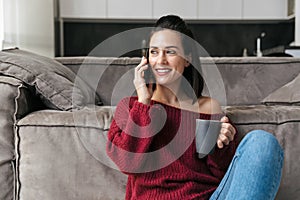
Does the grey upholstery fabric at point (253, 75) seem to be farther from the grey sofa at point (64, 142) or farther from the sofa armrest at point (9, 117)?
the sofa armrest at point (9, 117)

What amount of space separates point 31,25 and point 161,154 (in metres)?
2.67

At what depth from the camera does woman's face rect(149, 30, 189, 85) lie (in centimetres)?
Result: 138

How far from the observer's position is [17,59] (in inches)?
65.3

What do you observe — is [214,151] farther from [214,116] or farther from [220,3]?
[220,3]

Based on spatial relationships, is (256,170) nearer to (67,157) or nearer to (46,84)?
(67,157)

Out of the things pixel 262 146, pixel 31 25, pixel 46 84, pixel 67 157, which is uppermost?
pixel 31 25

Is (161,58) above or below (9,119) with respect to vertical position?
above

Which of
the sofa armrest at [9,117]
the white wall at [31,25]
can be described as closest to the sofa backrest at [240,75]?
the sofa armrest at [9,117]

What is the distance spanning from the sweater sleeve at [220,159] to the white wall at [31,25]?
7.82 ft

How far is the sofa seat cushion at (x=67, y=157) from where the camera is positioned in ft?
4.96

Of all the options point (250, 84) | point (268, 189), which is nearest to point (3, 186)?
point (268, 189)

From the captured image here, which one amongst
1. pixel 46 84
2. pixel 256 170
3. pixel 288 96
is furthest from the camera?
pixel 288 96

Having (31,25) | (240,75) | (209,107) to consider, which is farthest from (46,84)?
(31,25)

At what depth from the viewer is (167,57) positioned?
138 centimetres
